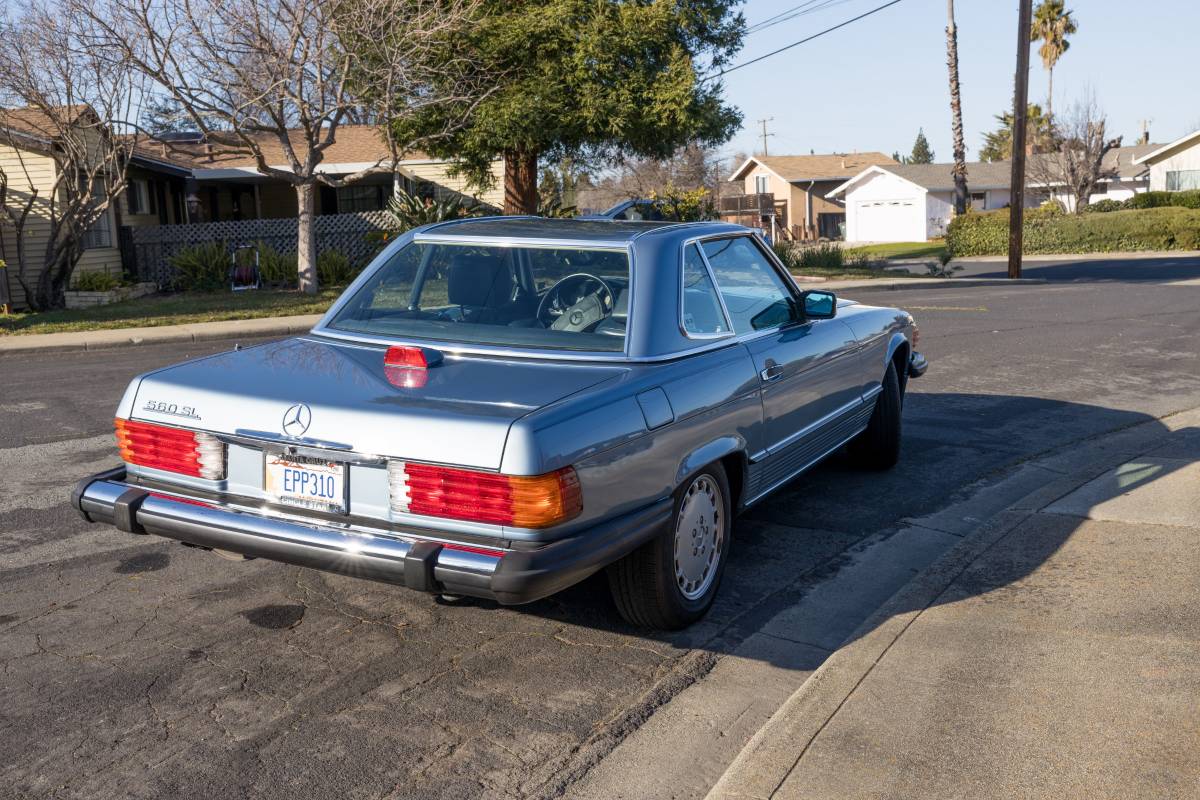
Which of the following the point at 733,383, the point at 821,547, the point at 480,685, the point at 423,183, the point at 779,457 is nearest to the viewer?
the point at 480,685

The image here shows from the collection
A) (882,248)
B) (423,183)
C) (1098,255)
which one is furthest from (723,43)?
(882,248)

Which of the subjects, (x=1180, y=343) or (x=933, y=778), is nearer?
(x=933, y=778)

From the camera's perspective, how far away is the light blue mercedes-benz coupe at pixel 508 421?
3.79 m

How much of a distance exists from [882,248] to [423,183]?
28.3 m

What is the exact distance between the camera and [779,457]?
5.39 metres

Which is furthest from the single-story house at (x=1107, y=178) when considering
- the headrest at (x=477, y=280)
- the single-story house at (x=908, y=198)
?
the headrest at (x=477, y=280)

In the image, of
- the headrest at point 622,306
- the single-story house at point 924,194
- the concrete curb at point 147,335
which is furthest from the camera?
the single-story house at point 924,194

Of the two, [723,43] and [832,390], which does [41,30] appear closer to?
[723,43]

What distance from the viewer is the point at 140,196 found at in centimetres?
2909

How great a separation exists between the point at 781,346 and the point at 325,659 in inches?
98.6

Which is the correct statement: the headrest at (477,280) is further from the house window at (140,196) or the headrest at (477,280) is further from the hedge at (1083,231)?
the hedge at (1083,231)

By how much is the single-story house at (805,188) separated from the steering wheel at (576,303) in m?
63.5

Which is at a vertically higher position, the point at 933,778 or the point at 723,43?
the point at 723,43

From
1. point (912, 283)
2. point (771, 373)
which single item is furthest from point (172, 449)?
point (912, 283)
